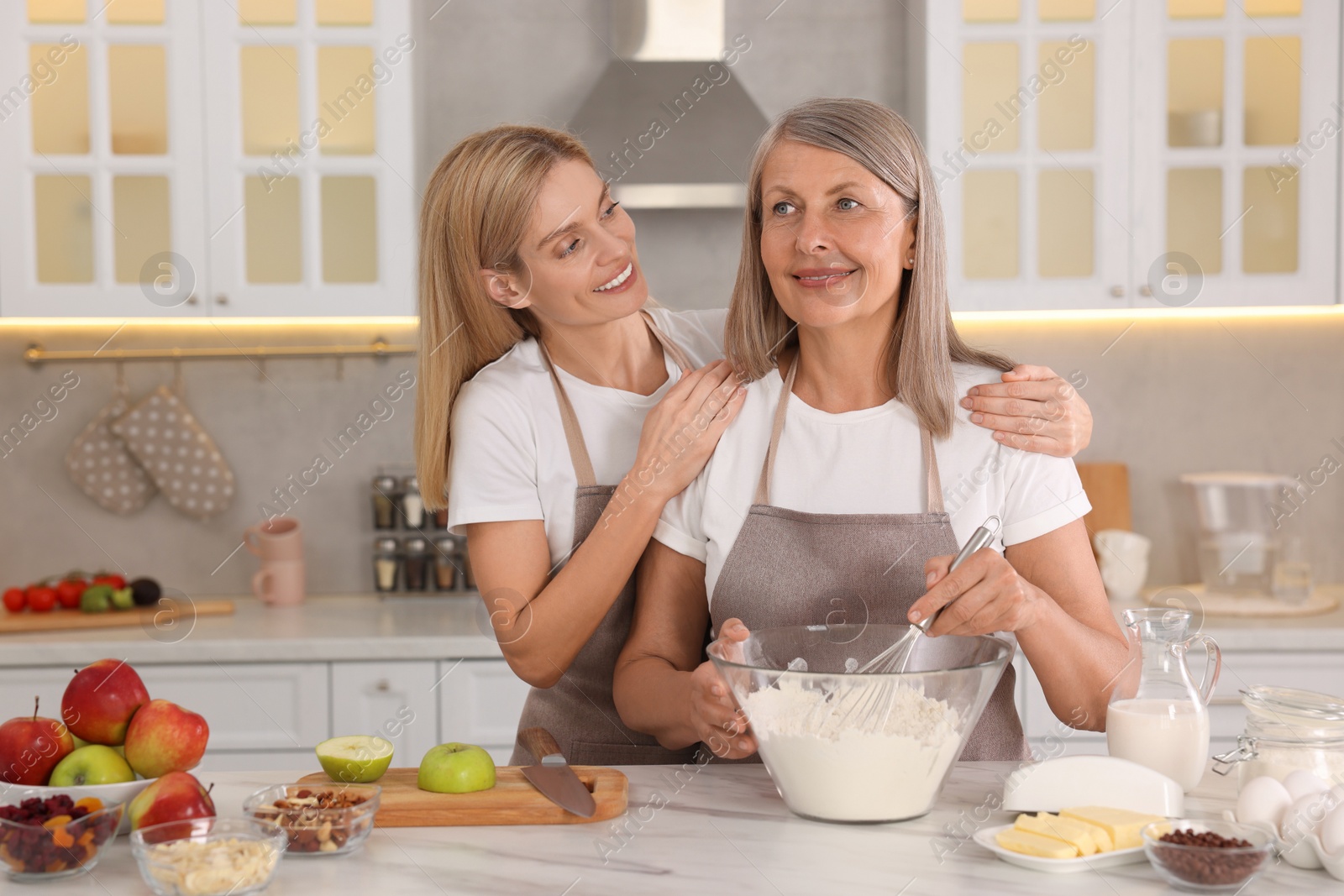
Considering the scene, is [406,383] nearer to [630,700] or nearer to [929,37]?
[929,37]

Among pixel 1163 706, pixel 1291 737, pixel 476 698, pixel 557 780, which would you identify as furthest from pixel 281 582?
pixel 1291 737

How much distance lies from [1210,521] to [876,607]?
1.96 metres

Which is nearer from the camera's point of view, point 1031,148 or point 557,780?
point 557,780

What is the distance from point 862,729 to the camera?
1040 mm

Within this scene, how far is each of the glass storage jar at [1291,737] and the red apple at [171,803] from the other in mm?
946

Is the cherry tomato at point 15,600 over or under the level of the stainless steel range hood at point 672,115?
under

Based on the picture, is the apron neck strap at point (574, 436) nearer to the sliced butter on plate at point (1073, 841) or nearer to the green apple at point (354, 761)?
the green apple at point (354, 761)

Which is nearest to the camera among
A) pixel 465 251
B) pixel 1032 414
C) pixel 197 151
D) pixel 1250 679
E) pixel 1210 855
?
pixel 1210 855

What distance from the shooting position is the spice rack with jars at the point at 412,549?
2.99 meters

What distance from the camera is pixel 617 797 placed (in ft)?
3.71

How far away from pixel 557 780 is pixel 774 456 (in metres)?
0.48

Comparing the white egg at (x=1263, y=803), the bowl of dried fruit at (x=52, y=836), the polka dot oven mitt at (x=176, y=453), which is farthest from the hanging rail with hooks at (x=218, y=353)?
the white egg at (x=1263, y=803)

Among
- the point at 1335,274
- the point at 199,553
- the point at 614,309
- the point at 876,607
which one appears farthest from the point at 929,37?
the point at 199,553

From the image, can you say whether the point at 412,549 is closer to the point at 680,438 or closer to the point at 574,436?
the point at 574,436
